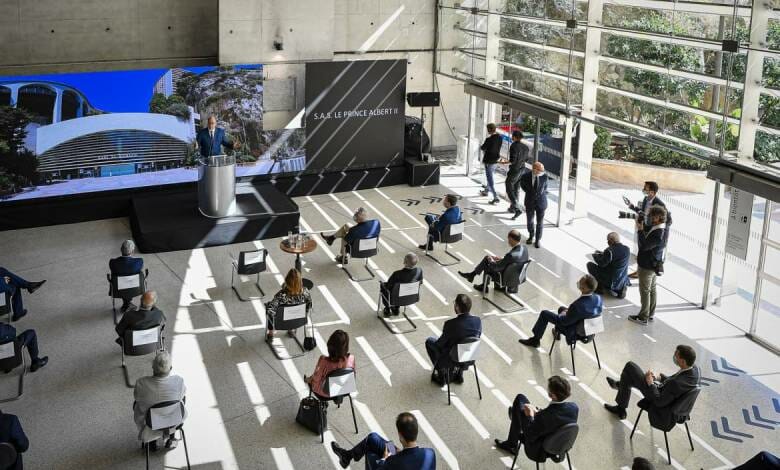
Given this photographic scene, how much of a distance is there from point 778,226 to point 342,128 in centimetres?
917

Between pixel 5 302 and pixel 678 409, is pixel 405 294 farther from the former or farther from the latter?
pixel 5 302

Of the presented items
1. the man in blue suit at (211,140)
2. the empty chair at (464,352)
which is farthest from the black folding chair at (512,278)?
the man in blue suit at (211,140)

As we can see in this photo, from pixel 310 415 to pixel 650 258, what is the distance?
5.23 metres

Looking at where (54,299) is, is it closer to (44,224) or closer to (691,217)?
(44,224)

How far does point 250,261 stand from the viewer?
11.9 meters

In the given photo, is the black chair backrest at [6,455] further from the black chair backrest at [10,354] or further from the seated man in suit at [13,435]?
the black chair backrest at [10,354]

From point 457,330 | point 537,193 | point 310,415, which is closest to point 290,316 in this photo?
point 310,415

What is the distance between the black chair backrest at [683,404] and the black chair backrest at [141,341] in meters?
5.62

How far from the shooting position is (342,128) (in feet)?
58.2

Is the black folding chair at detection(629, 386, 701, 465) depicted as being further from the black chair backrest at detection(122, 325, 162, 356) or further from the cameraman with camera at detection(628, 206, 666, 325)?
the black chair backrest at detection(122, 325, 162, 356)

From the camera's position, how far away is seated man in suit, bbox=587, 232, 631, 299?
12.1 m

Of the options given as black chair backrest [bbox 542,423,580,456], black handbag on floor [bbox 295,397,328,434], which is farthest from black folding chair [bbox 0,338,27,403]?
black chair backrest [bbox 542,423,580,456]

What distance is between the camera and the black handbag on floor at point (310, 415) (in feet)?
28.6

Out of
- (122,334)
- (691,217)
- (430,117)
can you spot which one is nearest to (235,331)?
(122,334)
